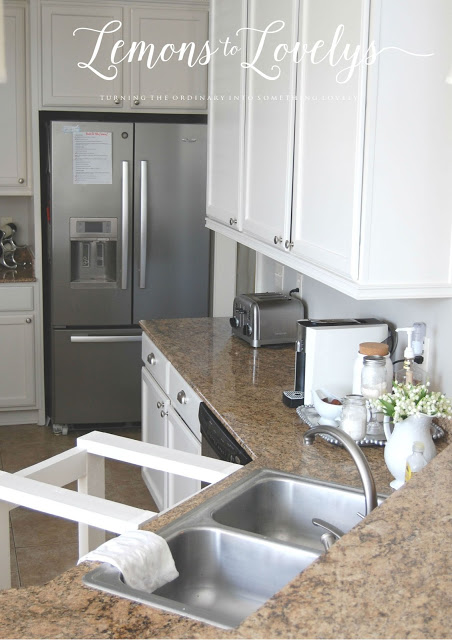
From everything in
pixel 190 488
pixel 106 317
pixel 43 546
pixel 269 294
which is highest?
pixel 269 294

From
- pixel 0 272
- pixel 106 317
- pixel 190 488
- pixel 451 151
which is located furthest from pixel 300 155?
pixel 0 272

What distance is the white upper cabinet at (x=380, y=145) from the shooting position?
212 cm

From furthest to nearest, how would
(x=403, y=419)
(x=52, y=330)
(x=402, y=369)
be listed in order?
(x=52, y=330)
(x=402, y=369)
(x=403, y=419)

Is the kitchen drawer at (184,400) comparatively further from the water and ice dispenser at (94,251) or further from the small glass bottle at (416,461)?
the water and ice dispenser at (94,251)

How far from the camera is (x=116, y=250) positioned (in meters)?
4.66

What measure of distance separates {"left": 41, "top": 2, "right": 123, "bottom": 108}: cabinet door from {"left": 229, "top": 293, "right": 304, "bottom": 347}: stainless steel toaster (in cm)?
177

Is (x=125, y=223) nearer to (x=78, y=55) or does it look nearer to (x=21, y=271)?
(x=21, y=271)

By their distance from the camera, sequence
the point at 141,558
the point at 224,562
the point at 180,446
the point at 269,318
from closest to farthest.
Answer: the point at 141,558 < the point at 224,562 < the point at 180,446 < the point at 269,318

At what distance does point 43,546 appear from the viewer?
352 cm

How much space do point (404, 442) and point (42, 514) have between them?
7.39 ft

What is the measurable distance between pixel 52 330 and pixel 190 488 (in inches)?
77.1

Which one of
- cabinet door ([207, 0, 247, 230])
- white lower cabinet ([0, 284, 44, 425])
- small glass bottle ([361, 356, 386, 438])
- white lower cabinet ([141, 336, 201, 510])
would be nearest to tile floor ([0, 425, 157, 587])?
white lower cabinet ([0, 284, 44, 425])

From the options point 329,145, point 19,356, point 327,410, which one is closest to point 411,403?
point 327,410

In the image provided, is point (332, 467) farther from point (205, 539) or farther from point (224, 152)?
point (224, 152)
